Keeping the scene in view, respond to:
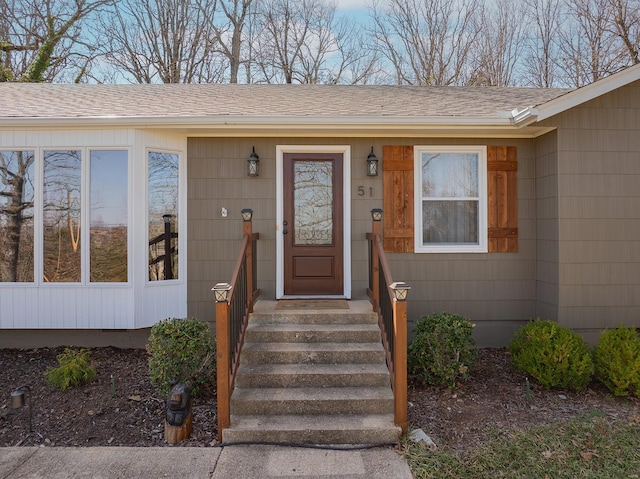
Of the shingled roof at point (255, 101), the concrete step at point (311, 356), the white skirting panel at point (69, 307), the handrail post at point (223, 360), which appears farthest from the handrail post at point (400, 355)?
the white skirting panel at point (69, 307)

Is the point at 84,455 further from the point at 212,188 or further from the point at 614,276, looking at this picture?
the point at 614,276

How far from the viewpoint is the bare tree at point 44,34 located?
1259 cm

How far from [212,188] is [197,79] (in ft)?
35.5

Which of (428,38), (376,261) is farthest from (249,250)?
(428,38)

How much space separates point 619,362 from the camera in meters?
3.98

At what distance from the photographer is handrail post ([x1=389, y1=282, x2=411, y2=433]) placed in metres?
3.30

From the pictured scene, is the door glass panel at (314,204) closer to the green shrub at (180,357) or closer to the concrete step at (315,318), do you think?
the concrete step at (315,318)

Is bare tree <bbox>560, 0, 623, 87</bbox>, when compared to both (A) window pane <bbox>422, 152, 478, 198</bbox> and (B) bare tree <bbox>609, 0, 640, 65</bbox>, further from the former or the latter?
(A) window pane <bbox>422, 152, 478, 198</bbox>

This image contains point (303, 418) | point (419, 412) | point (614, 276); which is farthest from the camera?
point (614, 276)

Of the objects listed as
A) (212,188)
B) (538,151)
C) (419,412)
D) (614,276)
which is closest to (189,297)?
(212,188)

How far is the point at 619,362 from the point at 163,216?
16.6 ft

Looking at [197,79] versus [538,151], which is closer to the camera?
[538,151]

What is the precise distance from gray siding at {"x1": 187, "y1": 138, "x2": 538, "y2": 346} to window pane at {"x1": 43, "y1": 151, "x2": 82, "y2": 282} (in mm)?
1276

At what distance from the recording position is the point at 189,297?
532cm
